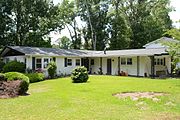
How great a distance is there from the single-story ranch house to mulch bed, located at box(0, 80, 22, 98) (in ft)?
39.8

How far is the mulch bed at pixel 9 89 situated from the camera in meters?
16.4

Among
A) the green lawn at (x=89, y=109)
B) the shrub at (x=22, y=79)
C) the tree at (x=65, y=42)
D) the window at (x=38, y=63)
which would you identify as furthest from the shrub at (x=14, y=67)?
the tree at (x=65, y=42)

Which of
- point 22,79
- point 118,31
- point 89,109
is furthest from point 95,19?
point 89,109

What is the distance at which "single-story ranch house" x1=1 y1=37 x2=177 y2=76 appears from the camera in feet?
101

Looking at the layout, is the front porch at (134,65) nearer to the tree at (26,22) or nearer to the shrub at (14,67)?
the shrub at (14,67)

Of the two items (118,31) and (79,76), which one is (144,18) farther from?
(79,76)

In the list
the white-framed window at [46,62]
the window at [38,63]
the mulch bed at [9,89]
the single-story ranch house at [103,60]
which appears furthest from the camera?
the white-framed window at [46,62]

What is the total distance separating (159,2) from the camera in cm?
5456

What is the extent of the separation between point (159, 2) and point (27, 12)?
25878 millimetres

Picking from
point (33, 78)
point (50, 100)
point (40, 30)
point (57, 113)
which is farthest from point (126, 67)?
point (57, 113)

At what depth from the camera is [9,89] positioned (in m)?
16.8

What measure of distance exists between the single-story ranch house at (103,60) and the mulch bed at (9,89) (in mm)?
12146

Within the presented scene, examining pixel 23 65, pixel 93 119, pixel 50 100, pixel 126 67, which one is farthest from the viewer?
pixel 126 67

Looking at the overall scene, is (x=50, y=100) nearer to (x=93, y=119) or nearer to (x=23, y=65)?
(x=93, y=119)
